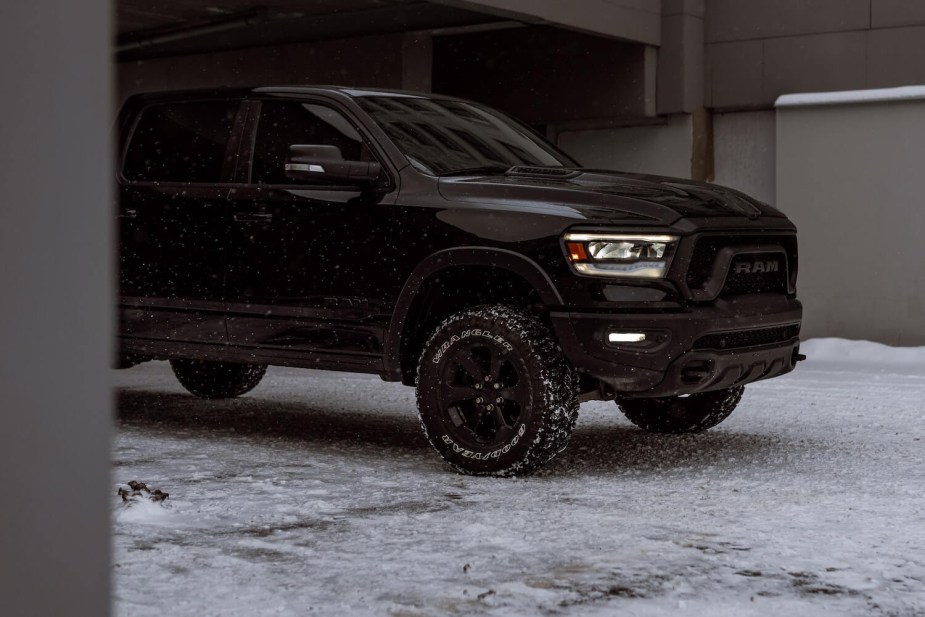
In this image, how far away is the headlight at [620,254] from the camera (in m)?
5.95

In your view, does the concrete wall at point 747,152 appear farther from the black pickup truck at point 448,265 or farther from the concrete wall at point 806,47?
the black pickup truck at point 448,265

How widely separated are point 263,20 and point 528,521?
9.42 meters

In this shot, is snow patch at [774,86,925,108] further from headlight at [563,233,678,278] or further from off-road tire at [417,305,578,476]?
off-road tire at [417,305,578,476]

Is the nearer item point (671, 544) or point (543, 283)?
point (671, 544)

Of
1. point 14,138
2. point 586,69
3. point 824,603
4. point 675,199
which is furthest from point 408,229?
point 586,69

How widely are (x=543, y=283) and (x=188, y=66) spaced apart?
1121cm

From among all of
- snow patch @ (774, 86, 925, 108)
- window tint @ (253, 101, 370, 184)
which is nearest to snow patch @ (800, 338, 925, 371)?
snow patch @ (774, 86, 925, 108)

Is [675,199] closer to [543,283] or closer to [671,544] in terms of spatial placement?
[543,283]

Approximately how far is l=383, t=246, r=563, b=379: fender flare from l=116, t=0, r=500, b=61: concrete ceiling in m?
6.88

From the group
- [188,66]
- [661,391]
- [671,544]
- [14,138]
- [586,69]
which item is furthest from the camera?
[188,66]

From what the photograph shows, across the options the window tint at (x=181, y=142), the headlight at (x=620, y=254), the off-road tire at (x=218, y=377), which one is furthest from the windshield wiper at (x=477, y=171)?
the off-road tire at (x=218, y=377)

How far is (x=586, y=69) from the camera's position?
14688 mm

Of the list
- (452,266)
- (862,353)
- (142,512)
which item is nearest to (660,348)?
(452,266)

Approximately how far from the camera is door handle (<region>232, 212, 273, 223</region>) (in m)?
6.98
